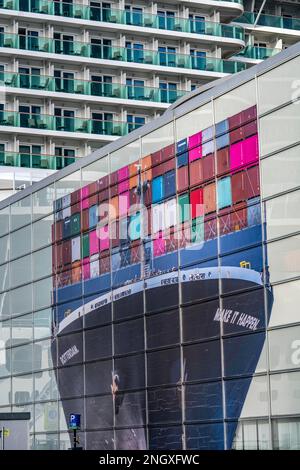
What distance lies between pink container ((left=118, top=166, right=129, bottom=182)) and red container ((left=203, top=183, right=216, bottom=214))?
5.45 meters

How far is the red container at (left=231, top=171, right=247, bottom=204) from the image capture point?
3650 cm

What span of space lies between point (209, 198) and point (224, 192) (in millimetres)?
Result: 891

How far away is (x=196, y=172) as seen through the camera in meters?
39.2

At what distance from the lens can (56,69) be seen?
85500mm

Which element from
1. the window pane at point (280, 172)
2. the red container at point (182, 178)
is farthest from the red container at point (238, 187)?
the red container at point (182, 178)

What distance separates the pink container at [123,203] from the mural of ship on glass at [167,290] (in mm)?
36

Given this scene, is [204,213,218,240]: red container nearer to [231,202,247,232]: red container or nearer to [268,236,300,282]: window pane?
[231,202,247,232]: red container

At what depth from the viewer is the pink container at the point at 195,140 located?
128 feet

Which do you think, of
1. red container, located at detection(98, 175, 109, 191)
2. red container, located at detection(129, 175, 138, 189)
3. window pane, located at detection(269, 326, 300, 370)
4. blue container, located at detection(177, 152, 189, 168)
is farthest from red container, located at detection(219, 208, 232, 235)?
red container, located at detection(98, 175, 109, 191)

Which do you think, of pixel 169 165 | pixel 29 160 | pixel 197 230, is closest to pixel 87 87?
pixel 29 160

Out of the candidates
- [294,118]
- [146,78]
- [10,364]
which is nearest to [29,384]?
[10,364]

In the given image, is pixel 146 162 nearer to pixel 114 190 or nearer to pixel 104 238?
pixel 114 190

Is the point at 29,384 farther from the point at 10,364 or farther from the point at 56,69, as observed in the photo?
the point at 56,69
